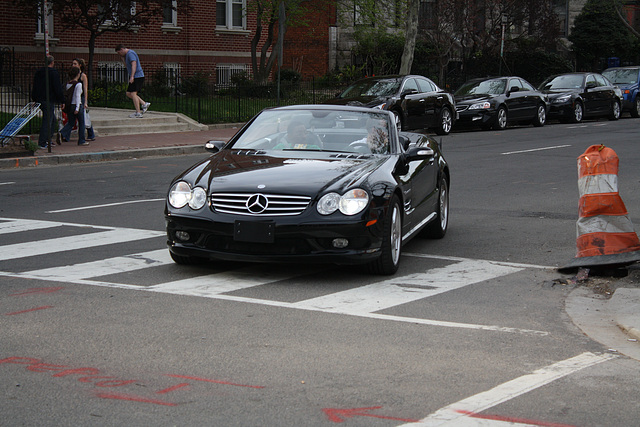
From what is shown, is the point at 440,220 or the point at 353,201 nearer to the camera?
the point at 353,201

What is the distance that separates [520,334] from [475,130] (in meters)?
23.0

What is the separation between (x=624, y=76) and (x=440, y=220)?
29.1 m

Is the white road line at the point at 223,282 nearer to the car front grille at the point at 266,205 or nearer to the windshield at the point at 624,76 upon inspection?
the car front grille at the point at 266,205

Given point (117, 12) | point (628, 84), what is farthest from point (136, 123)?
point (628, 84)

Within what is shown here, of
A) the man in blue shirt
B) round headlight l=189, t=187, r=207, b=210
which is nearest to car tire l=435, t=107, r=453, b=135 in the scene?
the man in blue shirt

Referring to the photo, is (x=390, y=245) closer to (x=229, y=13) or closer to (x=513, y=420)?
(x=513, y=420)

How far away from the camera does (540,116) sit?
3002 centimetres

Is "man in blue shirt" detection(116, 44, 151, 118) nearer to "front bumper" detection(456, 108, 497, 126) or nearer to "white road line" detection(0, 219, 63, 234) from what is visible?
"front bumper" detection(456, 108, 497, 126)

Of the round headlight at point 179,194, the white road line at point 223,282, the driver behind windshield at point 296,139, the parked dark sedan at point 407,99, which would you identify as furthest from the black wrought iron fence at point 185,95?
the white road line at point 223,282

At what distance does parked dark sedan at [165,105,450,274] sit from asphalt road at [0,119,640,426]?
0.98 ft

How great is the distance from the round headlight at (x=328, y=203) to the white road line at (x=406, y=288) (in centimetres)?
69

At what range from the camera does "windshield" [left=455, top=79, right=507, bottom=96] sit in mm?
28781

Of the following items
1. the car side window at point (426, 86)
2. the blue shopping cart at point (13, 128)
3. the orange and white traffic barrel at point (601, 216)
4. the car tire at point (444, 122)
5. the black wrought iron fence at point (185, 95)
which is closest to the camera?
the orange and white traffic barrel at point (601, 216)

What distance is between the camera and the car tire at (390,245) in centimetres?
786
